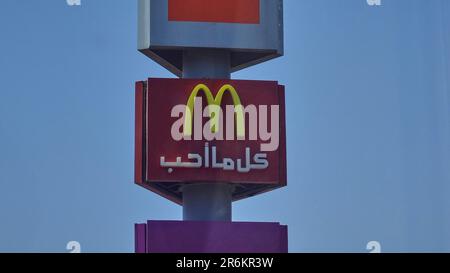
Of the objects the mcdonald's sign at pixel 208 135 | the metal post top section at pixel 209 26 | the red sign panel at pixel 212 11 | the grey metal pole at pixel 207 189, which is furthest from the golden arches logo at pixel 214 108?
the red sign panel at pixel 212 11

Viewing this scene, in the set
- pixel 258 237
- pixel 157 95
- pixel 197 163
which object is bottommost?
pixel 258 237

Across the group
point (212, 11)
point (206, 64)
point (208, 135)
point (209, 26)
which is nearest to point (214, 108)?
point (208, 135)

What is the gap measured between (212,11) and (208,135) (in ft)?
9.18

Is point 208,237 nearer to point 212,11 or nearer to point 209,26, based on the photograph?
point 209,26

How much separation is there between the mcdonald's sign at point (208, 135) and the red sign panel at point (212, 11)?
4.59 ft

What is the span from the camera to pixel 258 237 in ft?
68.3

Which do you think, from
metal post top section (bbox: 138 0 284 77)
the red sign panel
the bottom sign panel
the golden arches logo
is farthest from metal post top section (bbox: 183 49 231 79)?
the bottom sign panel
